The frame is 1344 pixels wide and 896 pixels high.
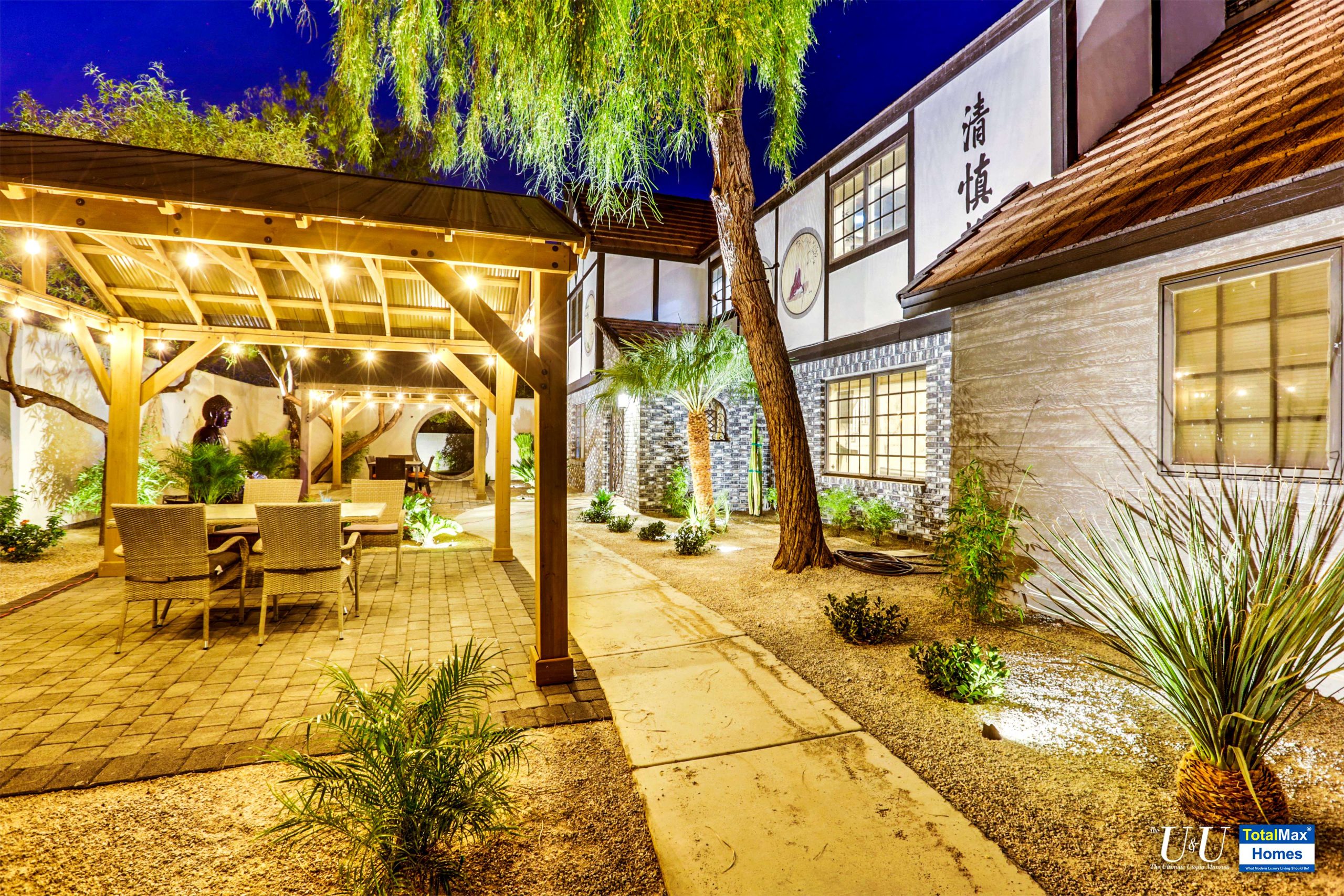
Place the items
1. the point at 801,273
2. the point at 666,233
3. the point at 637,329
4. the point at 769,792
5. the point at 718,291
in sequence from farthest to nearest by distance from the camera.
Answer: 1. the point at 666,233
2. the point at 718,291
3. the point at 637,329
4. the point at 801,273
5. the point at 769,792

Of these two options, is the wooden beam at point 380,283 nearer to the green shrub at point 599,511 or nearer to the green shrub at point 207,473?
the green shrub at point 207,473

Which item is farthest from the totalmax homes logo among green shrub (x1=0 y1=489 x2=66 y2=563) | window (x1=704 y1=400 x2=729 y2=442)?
green shrub (x1=0 y1=489 x2=66 y2=563)

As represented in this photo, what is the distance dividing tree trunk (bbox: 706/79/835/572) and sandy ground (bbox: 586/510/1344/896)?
163 centimetres

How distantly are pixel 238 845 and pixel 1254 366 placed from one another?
5843 millimetres

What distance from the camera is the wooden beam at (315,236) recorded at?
11.6 feet

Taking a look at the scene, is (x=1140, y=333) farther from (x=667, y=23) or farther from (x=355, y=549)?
(x=355, y=549)

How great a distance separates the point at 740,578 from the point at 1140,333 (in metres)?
3.98

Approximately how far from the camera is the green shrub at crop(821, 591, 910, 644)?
4199mm

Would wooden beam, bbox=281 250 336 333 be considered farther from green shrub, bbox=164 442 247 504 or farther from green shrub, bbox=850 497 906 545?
green shrub, bbox=850 497 906 545

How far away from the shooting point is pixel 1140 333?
159 inches

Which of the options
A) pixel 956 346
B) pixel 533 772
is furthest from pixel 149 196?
pixel 956 346

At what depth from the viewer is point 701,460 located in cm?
895

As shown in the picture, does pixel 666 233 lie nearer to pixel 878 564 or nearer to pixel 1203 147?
pixel 878 564

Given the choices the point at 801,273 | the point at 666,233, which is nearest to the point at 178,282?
the point at 801,273
